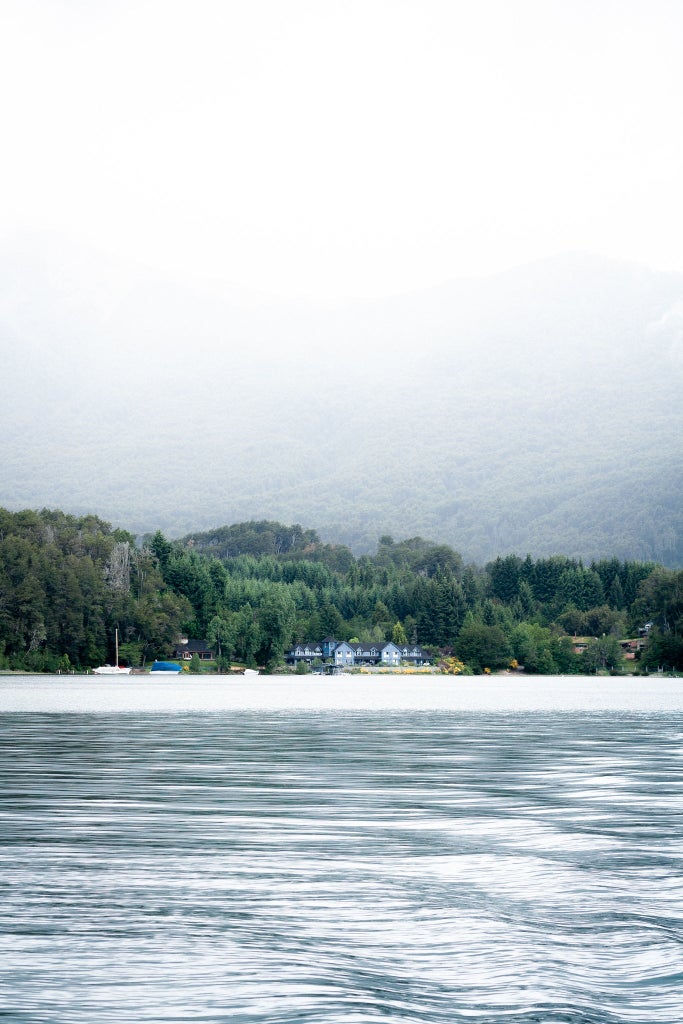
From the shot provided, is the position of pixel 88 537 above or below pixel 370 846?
above

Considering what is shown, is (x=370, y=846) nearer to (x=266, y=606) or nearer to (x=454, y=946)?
(x=454, y=946)

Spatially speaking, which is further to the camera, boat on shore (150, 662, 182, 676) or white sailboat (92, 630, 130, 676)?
boat on shore (150, 662, 182, 676)

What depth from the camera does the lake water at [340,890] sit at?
10727mm

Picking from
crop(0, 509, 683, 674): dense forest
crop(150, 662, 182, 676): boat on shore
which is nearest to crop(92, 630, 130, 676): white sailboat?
crop(0, 509, 683, 674): dense forest

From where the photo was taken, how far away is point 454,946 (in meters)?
12.5

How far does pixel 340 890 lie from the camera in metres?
15.1

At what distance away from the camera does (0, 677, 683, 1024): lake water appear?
35.2 feet

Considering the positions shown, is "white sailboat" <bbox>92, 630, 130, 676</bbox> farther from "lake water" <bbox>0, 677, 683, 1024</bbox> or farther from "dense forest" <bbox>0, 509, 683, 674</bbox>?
"lake water" <bbox>0, 677, 683, 1024</bbox>

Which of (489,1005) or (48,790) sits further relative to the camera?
(48,790)

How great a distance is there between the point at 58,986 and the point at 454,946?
3969 millimetres

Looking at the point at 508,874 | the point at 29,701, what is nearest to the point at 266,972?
the point at 508,874

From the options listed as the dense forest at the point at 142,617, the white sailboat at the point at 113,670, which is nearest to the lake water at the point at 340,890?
the dense forest at the point at 142,617

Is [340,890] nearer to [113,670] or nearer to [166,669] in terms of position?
[113,670]

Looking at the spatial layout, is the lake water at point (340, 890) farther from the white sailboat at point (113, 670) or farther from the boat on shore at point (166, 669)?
the boat on shore at point (166, 669)
